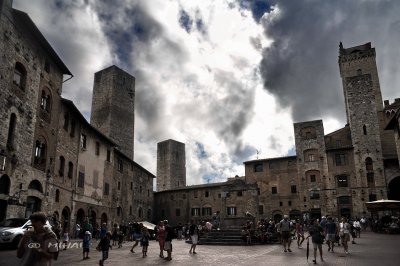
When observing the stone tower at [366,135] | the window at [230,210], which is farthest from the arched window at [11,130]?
the stone tower at [366,135]

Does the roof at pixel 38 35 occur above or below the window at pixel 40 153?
above

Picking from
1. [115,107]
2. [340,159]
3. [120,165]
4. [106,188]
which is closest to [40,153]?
[106,188]

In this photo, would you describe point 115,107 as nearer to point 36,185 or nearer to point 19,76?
point 36,185

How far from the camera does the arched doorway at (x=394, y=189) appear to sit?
38.4 m

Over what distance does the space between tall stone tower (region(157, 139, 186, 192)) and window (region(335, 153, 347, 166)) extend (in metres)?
30.2

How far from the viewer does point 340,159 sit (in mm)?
40375

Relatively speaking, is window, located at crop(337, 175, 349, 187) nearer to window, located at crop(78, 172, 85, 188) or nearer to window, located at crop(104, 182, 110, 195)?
window, located at crop(104, 182, 110, 195)

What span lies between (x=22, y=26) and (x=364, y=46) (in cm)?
4836

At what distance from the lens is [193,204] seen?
4872cm

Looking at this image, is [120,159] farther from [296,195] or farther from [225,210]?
[296,195]

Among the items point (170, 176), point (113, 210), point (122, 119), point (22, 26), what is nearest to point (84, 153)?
point (113, 210)

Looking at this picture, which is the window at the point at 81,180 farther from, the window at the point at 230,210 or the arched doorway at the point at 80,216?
the window at the point at 230,210

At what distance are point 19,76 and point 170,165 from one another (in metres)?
43.0

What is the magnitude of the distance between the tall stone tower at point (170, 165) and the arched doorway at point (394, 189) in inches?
1380
